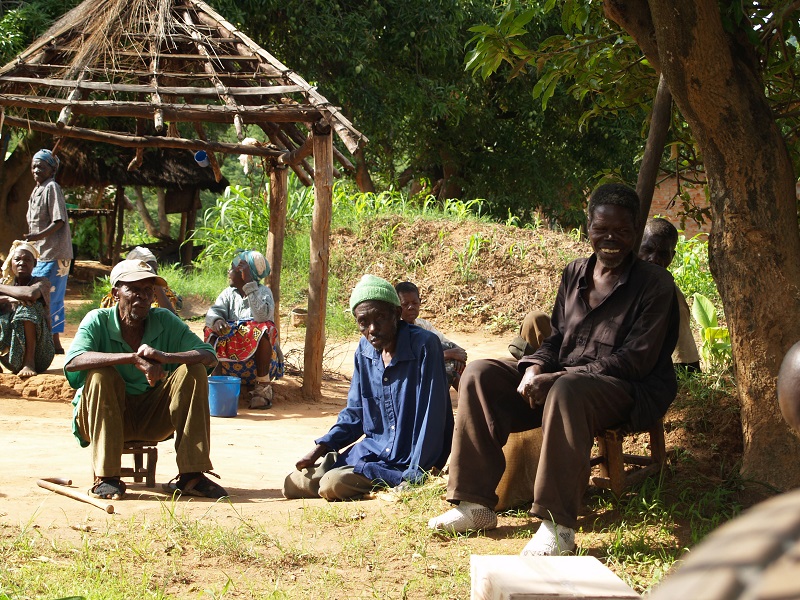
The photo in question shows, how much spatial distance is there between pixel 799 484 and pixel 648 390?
0.80 m

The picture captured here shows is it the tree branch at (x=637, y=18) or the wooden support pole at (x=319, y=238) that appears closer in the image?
the tree branch at (x=637, y=18)

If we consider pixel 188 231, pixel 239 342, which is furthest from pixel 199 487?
pixel 188 231

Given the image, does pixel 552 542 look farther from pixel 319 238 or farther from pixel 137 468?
pixel 319 238

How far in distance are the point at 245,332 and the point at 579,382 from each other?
5.23m

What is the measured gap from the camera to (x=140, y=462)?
214 inches

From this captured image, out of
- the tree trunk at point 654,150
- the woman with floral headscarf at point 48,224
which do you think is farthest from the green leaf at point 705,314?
the woman with floral headscarf at point 48,224

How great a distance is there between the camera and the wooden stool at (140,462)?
525 centimetres

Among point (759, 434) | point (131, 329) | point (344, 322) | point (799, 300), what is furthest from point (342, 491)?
point (344, 322)

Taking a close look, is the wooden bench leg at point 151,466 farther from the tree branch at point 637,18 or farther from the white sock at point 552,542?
the tree branch at point 637,18

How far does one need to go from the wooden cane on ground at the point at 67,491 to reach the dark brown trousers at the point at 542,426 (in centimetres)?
181

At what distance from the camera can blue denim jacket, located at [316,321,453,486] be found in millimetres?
4961

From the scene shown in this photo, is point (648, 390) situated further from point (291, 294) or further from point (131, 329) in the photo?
point (291, 294)

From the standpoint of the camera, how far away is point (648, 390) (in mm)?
4086

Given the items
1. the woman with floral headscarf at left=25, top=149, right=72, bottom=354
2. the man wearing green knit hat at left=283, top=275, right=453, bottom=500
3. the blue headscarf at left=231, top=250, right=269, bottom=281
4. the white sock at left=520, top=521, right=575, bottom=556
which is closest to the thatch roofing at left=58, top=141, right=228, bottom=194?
the woman with floral headscarf at left=25, top=149, right=72, bottom=354
